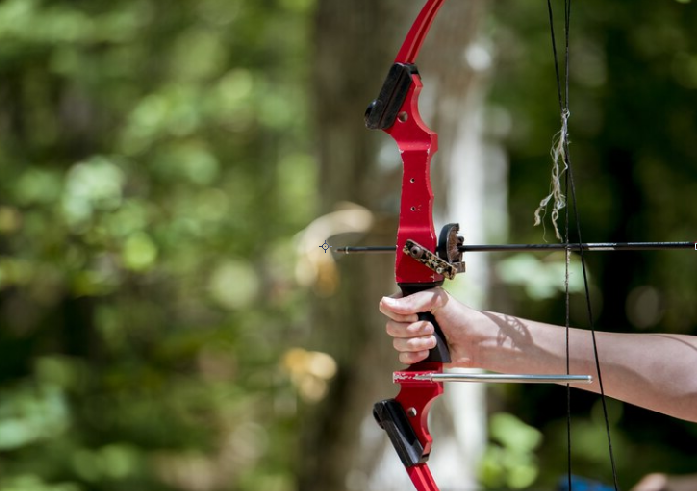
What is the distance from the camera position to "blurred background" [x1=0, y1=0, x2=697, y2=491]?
286cm

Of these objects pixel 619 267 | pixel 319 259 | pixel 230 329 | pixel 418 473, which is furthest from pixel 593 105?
pixel 418 473

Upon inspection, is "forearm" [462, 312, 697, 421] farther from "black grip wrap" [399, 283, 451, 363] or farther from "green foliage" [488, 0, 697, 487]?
"green foliage" [488, 0, 697, 487]

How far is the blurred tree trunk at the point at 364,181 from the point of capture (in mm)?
2736

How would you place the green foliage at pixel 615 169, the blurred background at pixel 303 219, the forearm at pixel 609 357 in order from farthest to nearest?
the green foliage at pixel 615 169 → the blurred background at pixel 303 219 → the forearm at pixel 609 357

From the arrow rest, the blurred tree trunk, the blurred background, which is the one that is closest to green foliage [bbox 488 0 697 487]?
the blurred background

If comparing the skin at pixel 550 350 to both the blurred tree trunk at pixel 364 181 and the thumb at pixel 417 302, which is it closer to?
the thumb at pixel 417 302

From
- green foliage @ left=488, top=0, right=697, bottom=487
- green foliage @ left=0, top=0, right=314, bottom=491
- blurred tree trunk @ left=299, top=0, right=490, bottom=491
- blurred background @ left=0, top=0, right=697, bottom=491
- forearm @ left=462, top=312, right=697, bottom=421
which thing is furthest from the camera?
green foliage @ left=488, top=0, right=697, bottom=487

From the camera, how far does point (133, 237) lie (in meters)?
2.95

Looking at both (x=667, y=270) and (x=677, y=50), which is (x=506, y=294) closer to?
(x=667, y=270)

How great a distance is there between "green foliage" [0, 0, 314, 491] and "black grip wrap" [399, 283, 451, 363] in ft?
5.33

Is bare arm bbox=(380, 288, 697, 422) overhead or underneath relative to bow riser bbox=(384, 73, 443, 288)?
underneath

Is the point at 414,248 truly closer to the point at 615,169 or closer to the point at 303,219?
the point at 615,169

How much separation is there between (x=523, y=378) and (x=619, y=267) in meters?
4.60

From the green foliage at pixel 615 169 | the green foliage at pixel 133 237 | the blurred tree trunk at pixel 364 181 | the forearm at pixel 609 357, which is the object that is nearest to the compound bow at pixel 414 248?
the forearm at pixel 609 357
